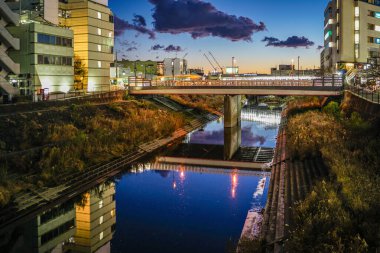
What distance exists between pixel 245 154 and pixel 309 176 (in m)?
19.2

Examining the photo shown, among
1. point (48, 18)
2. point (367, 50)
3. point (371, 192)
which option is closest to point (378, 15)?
point (367, 50)

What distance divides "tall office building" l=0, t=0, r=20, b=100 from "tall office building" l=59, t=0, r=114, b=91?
1738 centimetres

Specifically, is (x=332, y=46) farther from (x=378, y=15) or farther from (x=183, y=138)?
(x=183, y=138)

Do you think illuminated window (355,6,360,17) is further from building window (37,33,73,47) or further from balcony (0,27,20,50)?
balcony (0,27,20,50)

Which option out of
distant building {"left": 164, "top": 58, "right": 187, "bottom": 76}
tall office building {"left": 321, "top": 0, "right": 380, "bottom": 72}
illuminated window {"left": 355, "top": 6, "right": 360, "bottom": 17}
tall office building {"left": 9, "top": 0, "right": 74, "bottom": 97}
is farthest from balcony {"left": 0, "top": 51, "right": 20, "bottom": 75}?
distant building {"left": 164, "top": 58, "right": 187, "bottom": 76}

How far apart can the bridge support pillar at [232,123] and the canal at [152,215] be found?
15.1 m

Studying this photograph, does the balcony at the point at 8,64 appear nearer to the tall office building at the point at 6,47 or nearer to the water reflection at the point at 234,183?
the tall office building at the point at 6,47

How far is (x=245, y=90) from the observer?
2224 inches

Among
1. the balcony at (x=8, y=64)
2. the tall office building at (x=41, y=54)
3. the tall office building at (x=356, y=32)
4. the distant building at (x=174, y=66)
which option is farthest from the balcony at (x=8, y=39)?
the distant building at (x=174, y=66)

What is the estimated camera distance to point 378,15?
87812 millimetres

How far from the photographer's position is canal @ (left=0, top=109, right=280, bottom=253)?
2092 centimetres

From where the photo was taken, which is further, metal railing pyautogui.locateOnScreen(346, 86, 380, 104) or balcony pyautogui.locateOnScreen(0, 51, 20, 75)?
balcony pyautogui.locateOnScreen(0, 51, 20, 75)

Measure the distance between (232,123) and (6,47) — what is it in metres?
33.0

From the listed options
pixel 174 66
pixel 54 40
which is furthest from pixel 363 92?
pixel 174 66
